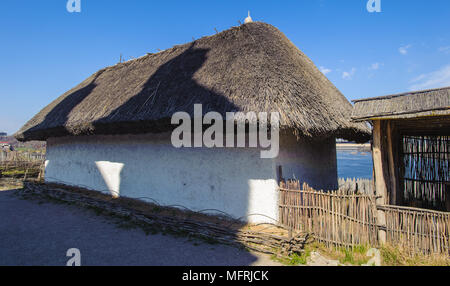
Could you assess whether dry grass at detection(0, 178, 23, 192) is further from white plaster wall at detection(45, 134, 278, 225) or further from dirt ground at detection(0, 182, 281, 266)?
dirt ground at detection(0, 182, 281, 266)

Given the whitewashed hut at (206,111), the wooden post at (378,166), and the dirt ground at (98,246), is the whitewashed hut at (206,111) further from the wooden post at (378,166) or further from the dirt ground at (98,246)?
the dirt ground at (98,246)

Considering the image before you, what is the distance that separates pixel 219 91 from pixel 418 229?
395 centimetres

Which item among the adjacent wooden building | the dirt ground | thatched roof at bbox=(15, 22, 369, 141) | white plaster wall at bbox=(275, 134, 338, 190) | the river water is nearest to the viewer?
the dirt ground

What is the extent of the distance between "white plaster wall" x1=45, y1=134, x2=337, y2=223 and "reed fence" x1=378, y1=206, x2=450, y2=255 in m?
1.78

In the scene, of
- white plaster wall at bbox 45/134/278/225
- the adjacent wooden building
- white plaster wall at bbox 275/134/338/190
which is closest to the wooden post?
the adjacent wooden building

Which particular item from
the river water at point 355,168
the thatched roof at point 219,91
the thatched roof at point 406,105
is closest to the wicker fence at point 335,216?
the thatched roof at point 219,91

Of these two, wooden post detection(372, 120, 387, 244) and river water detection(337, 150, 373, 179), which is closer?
wooden post detection(372, 120, 387, 244)

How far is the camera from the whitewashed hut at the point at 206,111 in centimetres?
463

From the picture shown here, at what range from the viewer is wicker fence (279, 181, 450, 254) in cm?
328

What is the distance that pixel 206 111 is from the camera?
4727 millimetres

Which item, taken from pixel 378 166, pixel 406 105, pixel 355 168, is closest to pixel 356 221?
pixel 378 166

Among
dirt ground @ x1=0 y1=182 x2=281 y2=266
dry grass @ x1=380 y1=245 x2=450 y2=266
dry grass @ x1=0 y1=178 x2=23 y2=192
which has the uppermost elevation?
dry grass @ x1=0 y1=178 x2=23 y2=192
